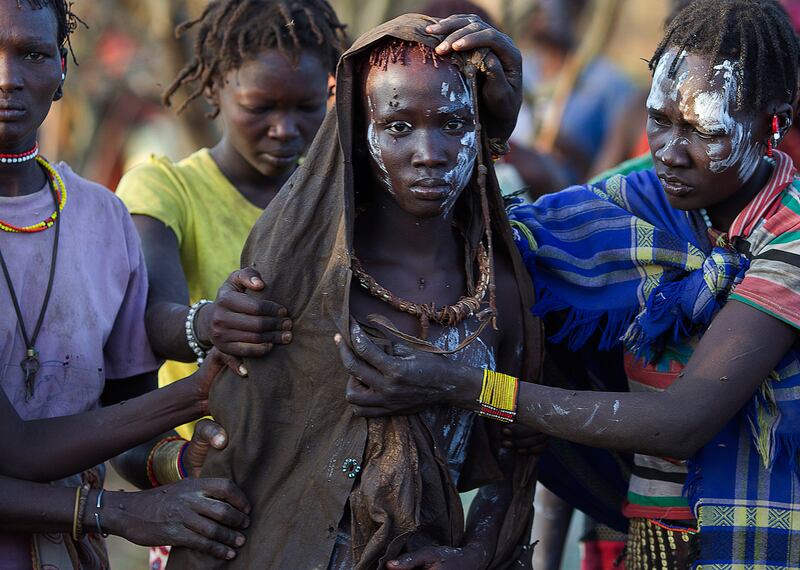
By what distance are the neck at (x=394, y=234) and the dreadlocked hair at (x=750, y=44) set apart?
0.80 meters

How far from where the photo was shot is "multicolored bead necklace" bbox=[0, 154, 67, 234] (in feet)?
10.5

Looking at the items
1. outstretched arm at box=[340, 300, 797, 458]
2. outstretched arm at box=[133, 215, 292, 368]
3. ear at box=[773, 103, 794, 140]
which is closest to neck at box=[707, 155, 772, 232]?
ear at box=[773, 103, 794, 140]

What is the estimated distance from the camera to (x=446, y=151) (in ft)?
10.1

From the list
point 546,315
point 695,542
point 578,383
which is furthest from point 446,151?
point 695,542

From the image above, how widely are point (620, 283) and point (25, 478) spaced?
5.80ft

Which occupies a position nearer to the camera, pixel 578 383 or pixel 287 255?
pixel 287 255

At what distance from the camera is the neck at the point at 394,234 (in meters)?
3.27

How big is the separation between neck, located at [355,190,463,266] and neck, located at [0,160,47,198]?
2.99ft

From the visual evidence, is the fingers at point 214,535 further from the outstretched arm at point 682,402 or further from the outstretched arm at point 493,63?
the outstretched arm at point 493,63

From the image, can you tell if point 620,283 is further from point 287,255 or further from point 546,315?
point 287,255

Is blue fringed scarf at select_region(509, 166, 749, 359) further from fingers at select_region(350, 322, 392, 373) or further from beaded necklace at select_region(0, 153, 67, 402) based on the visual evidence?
beaded necklace at select_region(0, 153, 67, 402)

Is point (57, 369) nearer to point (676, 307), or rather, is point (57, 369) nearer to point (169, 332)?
point (169, 332)

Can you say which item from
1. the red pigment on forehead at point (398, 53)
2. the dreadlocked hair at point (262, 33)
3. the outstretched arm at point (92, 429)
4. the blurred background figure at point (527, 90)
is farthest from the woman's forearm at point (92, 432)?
the blurred background figure at point (527, 90)

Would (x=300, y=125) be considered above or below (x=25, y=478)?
above
